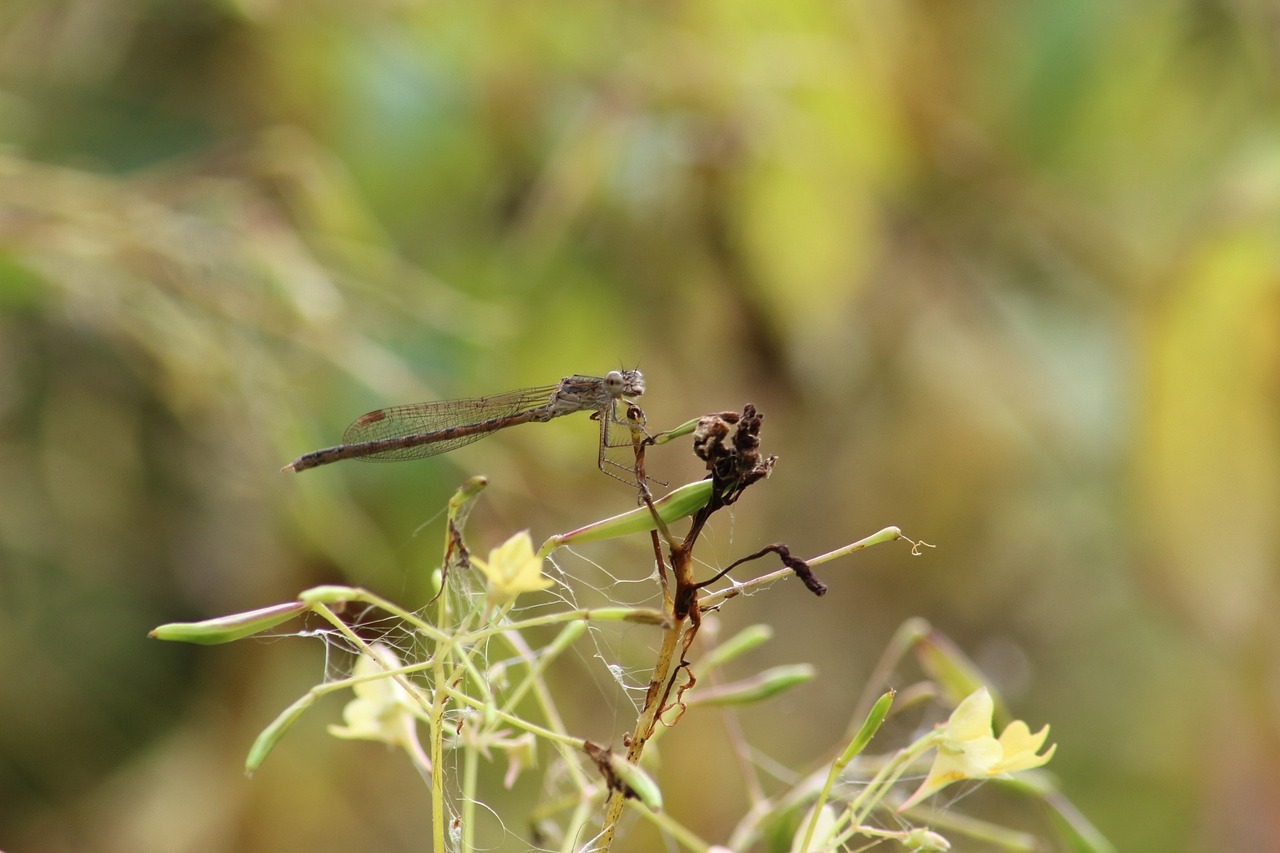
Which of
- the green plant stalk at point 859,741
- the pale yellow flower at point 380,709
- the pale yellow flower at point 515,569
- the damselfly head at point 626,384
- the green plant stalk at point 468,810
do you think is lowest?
the green plant stalk at point 468,810

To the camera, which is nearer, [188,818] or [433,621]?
[433,621]

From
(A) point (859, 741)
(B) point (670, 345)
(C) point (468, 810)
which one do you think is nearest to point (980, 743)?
(A) point (859, 741)

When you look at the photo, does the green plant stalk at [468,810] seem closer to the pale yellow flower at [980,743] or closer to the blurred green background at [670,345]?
the pale yellow flower at [980,743]

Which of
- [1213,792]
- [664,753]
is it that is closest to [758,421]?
[664,753]

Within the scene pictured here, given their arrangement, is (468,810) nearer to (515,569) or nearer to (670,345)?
(515,569)

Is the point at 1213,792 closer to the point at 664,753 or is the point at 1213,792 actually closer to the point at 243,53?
the point at 664,753

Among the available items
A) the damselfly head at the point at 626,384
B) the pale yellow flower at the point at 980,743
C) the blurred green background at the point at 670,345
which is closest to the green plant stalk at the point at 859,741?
the pale yellow flower at the point at 980,743
